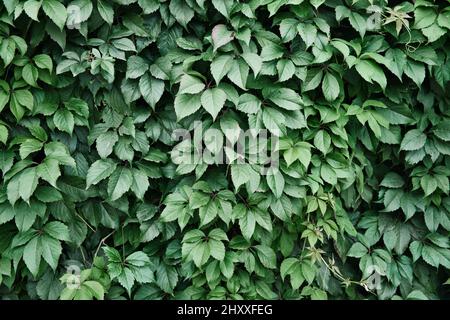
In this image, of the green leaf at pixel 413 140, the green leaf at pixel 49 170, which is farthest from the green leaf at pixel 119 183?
the green leaf at pixel 413 140

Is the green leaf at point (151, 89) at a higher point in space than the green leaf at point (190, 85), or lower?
lower

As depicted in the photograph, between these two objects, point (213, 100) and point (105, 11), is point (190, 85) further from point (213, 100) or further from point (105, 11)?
point (105, 11)

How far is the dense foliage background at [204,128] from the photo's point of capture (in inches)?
81.7

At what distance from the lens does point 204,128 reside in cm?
216

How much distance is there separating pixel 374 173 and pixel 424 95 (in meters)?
0.48

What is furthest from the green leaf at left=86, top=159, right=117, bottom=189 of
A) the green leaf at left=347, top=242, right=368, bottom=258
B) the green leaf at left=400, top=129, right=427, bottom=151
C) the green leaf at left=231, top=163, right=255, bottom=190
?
the green leaf at left=400, top=129, right=427, bottom=151

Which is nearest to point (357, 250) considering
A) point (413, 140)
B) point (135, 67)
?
point (413, 140)

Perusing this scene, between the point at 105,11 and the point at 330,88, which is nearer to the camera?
the point at 105,11

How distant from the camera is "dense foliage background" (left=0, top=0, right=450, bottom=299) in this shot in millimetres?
2074

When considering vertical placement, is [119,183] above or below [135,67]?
below

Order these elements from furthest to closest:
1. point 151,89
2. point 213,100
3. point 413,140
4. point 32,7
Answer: point 413,140
point 151,89
point 213,100
point 32,7

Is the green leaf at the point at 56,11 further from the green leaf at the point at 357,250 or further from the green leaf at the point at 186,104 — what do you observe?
the green leaf at the point at 357,250

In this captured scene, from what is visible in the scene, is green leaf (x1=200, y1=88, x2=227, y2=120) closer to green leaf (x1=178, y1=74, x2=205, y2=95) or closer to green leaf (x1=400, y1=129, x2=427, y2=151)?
green leaf (x1=178, y1=74, x2=205, y2=95)

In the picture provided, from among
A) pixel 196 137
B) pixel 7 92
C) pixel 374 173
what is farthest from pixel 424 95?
pixel 7 92
